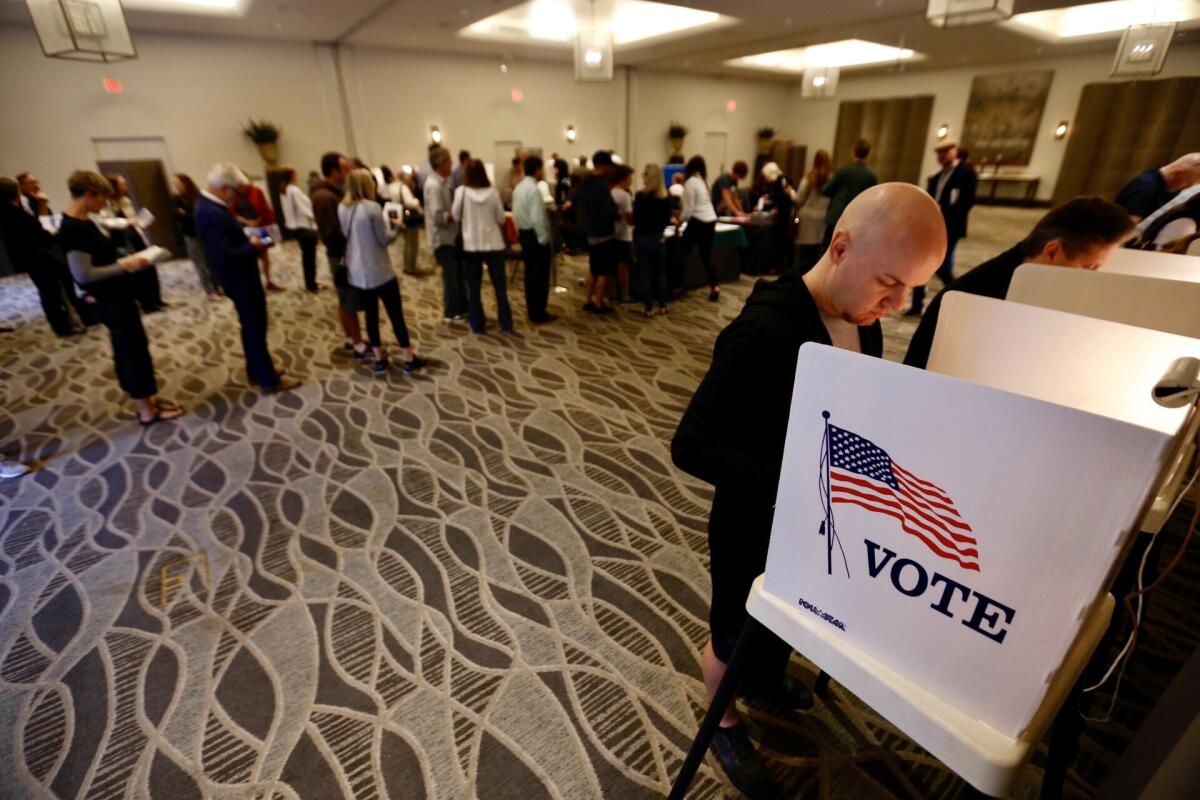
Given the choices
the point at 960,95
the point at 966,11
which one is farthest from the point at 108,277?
the point at 960,95

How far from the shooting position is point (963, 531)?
69 centimetres

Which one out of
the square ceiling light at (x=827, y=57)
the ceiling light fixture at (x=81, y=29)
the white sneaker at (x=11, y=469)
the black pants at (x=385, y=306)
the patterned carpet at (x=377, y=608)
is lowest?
the patterned carpet at (x=377, y=608)

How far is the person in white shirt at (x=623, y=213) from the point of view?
5105 mm

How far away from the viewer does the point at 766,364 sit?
42.3 inches

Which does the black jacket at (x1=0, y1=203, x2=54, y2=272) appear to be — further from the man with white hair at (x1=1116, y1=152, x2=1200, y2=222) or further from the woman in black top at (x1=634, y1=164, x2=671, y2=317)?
the man with white hair at (x1=1116, y1=152, x2=1200, y2=222)

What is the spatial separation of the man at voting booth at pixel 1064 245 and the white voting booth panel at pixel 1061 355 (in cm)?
39

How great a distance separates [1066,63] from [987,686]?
1669 centimetres

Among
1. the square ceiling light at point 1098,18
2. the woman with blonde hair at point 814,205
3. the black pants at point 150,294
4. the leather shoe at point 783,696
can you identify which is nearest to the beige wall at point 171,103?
the black pants at point 150,294

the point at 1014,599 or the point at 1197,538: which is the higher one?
the point at 1014,599

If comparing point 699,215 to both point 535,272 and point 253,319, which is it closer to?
point 535,272

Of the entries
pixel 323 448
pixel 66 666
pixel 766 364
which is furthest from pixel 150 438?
pixel 766 364

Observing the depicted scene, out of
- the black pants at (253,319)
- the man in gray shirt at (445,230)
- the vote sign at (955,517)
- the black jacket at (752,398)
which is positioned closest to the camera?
the vote sign at (955,517)

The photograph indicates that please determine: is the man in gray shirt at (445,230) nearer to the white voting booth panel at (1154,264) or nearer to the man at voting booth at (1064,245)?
the man at voting booth at (1064,245)

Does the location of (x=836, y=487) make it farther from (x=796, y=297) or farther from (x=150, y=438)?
(x=150, y=438)
